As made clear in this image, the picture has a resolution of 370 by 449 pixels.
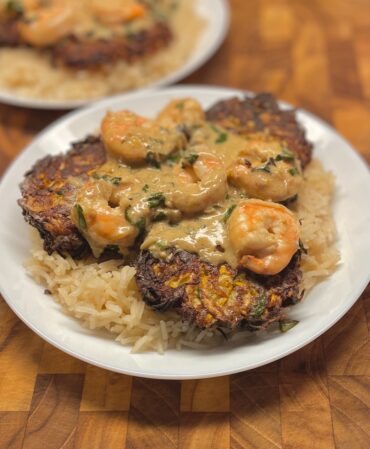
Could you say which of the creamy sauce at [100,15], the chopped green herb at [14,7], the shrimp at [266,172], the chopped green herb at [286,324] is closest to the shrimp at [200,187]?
the shrimp at [266,172]

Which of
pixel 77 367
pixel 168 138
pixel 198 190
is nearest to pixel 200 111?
pixel 168 138

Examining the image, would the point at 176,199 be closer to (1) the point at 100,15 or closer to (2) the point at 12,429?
(2) the point at 12,429

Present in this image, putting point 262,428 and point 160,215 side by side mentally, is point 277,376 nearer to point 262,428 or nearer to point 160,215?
point 262,428

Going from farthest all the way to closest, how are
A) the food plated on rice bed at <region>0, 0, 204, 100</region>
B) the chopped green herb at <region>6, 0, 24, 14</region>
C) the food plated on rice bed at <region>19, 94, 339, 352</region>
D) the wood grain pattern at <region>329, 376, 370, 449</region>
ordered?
the chopped green herb at <region>6, 0, 24, 14</region>
the food plated on rice bed at <region>0, 0, 204, 100</region>
the food plated on rice bed at <region>19, 94, 339, 352</region>
the wood grain pattern at <region>329, 376, 370, 449</region>

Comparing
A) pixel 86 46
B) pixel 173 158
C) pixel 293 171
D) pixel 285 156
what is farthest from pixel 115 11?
pixel 293 171

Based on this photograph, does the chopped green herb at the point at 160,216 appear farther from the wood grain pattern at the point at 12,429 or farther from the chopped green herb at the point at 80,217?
the wood grain pattern at the point at 12,429

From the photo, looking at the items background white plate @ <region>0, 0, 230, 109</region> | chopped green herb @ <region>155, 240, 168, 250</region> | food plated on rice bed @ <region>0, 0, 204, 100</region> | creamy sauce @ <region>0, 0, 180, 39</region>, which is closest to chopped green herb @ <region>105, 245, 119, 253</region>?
chopped green herb @ <region>155, 240, 168, 250</region>

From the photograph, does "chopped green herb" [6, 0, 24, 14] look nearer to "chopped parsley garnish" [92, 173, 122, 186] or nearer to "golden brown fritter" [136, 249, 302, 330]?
"chopped parsley garnish" [92, 173, 122, 186]
